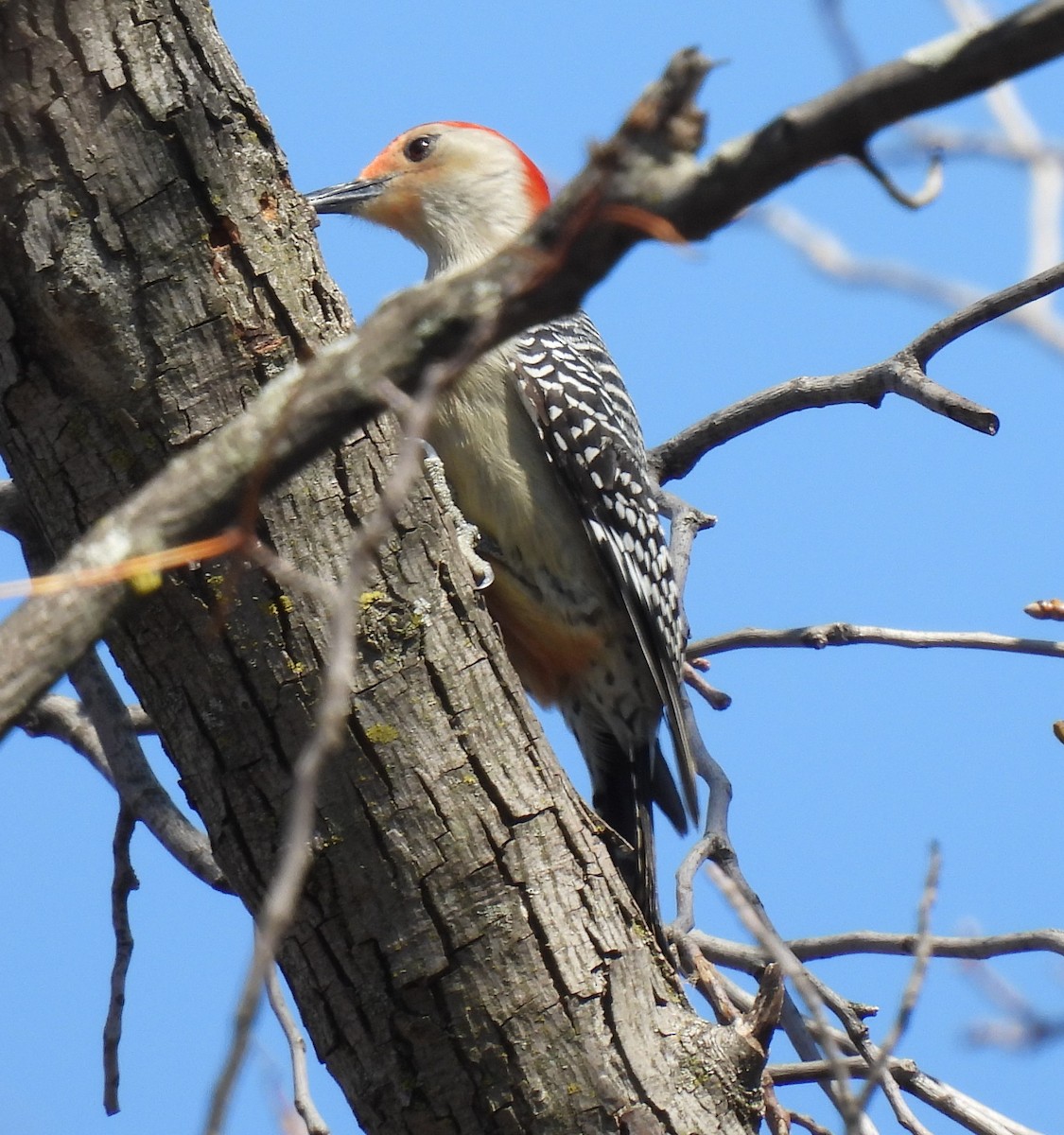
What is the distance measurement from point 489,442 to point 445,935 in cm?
217

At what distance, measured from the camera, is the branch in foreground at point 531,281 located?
1.73 metres

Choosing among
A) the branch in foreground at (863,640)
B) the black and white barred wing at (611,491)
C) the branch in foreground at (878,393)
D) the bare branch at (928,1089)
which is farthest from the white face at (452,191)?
the bare branch at (928,1089)

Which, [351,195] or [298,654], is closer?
[298,654]

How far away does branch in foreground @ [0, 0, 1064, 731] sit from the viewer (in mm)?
1733

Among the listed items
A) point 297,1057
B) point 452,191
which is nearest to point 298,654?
point 297,1057

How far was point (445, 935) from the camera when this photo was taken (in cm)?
319

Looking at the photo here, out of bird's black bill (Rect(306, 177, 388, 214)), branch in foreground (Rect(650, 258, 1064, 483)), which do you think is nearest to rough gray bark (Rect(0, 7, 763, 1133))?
branch in foreground (Rect(650, 258, 1064, 483))

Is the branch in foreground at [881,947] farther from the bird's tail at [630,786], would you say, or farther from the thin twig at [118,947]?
the thin twig at [118,947]

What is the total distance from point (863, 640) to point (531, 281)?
2.97 m

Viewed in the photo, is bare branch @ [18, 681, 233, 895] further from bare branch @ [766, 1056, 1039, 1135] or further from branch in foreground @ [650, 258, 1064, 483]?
branch in foreground @ [650, 258, 1064, 483]

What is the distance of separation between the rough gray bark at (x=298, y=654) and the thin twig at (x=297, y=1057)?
107 millimetres

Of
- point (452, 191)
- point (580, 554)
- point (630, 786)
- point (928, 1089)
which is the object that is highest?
point (452, 191)

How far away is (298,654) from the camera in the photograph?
3076 mm

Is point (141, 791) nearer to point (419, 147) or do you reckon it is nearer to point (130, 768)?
point (130, 768)
